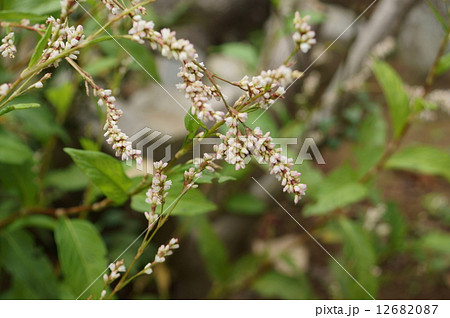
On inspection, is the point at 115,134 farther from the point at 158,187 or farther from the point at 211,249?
the point at 211,249

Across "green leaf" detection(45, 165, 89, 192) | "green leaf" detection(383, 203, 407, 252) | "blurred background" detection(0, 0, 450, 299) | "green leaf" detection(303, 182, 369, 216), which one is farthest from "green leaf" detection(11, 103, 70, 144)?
"green leaf" detection(383, 203, 407, 252)

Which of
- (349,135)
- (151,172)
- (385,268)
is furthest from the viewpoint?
(349,135)

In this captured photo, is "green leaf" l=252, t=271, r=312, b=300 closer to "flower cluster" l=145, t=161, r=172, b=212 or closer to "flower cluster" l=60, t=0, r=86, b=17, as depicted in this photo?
"flower cluster" l=145, t=161, r=172, b=212

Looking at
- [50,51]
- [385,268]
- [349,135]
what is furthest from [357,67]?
[50,51]

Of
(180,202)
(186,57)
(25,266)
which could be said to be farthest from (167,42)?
(25,266)
